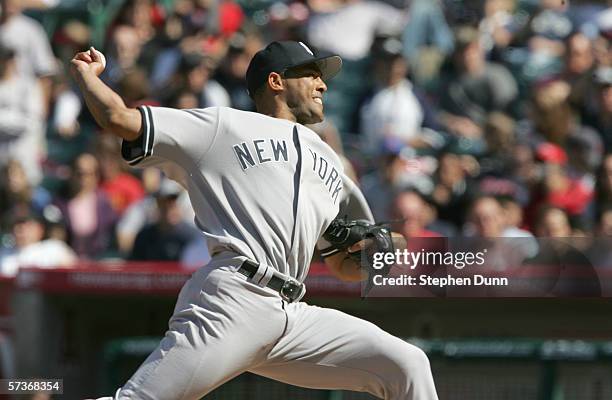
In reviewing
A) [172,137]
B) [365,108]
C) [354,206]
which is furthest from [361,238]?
[365,108]

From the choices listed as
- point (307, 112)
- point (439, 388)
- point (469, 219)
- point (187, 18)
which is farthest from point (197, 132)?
point (187, 18)

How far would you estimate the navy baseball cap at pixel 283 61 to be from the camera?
15.4 feet

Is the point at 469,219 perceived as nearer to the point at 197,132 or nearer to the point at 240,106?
the point at 240,106

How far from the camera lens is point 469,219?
315 inches

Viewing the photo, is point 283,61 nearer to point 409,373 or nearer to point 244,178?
point 244,178

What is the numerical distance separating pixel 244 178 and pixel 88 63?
67cm

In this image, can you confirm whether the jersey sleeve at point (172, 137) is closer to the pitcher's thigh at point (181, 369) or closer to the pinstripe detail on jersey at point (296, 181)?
the pinstripe detail on jersey at point (296, 181)

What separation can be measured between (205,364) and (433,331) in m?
2.69

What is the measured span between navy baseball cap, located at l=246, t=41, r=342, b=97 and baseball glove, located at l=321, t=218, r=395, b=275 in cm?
60

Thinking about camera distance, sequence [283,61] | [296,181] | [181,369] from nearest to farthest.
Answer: [181,369] → [296,181] → [283,61]

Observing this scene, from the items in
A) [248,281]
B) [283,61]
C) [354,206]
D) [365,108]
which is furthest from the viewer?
[365,108]

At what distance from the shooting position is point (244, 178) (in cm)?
442

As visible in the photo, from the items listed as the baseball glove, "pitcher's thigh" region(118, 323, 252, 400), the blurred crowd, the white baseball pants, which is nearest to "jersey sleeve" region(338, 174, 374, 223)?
the baseball glove

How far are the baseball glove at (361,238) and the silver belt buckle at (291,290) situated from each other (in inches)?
18.1
